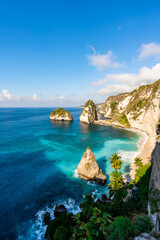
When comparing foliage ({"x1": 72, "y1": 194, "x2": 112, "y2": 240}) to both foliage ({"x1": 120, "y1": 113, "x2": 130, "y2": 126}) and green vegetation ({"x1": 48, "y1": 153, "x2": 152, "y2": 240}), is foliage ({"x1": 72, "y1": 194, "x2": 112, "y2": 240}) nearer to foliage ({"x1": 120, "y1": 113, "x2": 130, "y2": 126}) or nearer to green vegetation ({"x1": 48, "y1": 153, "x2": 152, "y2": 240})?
green vegetation ({"x1": 48, "y1": 153, "x2": 152, "y2": 240})

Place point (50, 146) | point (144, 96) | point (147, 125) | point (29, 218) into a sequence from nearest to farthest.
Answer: point (29, 218) → point (50, 146) → point (147, 125) → point (144, 96)

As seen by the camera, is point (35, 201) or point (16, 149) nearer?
point (35, 201)

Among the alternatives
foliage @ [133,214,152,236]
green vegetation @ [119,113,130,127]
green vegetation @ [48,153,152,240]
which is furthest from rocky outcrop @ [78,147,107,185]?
green vegetation @ [119,113,130,127]

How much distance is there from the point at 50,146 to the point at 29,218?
38782 millimetres

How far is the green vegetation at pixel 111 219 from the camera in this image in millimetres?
10945

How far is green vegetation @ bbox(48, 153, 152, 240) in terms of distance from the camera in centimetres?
1095

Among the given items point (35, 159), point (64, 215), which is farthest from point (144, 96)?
point (64, 215)

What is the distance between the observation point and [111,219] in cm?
1745

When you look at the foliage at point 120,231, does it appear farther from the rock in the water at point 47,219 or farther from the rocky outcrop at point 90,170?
the rocky outcrop at point 90,170

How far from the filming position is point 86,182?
107 ft

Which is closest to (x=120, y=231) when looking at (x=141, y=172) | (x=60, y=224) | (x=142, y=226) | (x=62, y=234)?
(x=142, y=226)

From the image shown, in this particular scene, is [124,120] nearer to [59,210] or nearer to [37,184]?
[37,184]

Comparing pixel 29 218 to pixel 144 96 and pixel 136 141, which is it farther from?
pixel 144 96

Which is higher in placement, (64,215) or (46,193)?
(64,215)
